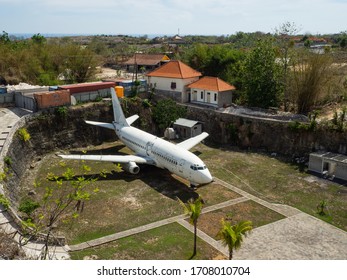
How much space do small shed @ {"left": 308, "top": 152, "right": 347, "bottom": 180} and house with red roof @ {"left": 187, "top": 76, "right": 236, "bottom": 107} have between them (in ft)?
61.9

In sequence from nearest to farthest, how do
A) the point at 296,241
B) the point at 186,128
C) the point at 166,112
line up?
the point at 296,241
the point at 186,128
the point at 166,112

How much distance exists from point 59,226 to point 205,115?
3280 centimetres

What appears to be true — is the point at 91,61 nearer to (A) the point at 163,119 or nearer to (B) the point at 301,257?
(A) the point at 163,119

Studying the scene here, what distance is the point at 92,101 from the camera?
196ft

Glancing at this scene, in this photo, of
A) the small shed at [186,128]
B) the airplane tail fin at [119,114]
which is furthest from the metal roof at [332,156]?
the airplane tail fin at [119,114]

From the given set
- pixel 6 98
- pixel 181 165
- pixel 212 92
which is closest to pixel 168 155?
pixel 181 165

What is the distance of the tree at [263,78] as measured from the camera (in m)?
58.3

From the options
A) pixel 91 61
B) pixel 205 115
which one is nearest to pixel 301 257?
pixel 205 115

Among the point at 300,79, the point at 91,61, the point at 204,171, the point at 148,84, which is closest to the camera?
the point at 204,171

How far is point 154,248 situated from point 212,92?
117 ft

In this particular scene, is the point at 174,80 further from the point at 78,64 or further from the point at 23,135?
the point at 23,135

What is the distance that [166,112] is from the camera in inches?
2354

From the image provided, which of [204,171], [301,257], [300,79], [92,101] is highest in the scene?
[300,79]

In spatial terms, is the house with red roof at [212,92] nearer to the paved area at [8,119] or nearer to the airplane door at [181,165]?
the airplane door at [181,165]
